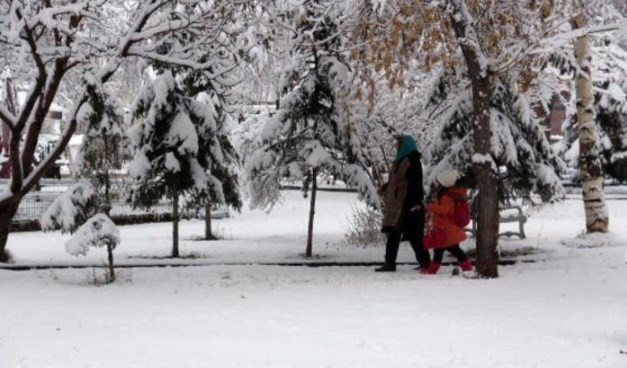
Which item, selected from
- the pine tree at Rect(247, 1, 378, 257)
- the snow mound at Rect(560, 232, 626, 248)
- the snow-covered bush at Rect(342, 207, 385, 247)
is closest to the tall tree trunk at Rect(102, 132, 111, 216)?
the pine tree at Rect(247, 1, 378, 257)

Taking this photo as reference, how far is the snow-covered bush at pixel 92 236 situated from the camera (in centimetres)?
1115

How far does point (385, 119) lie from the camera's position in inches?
802

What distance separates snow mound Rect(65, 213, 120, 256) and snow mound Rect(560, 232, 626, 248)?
9.46m

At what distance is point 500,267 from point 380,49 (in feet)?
14.3

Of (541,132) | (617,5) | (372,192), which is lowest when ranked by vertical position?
(372,192)

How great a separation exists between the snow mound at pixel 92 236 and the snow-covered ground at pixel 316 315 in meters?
0.58

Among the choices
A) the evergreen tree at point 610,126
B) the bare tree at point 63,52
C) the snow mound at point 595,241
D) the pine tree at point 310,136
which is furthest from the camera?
the evergreen tree at point 610,126

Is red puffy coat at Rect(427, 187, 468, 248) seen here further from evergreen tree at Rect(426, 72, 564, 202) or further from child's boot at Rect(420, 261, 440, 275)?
evergreen tree at Rect(426, 72, 564, 202)

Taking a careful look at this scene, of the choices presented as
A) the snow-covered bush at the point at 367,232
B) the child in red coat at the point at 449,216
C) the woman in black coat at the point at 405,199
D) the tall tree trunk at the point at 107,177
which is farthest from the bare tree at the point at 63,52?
the snow-covered bush at the point at 367,232

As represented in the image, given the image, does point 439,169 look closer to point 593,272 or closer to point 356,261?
point 356,261

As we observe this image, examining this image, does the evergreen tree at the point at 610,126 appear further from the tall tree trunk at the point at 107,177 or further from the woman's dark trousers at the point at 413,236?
the tall tree trunk at the point at 107,177

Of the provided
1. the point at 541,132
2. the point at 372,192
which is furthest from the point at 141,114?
the point at 541,132

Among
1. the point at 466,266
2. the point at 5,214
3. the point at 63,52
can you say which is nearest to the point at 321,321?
the point at 466,266

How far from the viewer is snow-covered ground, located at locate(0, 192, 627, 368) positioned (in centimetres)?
613
